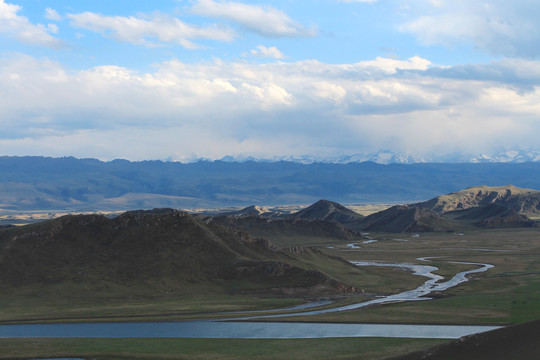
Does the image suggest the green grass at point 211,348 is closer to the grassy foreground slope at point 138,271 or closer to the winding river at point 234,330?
the winding river at point 234,330

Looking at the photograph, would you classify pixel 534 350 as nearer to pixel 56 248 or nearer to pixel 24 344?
pixel 24 344

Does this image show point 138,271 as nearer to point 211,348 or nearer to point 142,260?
point 142,260

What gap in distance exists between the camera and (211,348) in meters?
63.0

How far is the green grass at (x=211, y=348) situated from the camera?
5834 centimetres

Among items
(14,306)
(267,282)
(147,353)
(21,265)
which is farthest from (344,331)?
(21,265)

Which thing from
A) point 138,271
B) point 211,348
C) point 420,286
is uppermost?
point 138,271

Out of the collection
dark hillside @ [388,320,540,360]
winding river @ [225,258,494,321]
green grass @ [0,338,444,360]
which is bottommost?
winding river @ [225,258,494,321]

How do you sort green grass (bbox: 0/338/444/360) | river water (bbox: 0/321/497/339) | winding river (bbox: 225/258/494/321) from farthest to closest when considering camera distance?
winding river (bbox: 225/258/494/321)
river water (bbox: 0/321/497/339)
green grass (bbox: 0/338/444/360)

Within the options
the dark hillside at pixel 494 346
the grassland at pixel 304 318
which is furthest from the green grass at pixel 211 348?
the dark hillside at pixel 494 346

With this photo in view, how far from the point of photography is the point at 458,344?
159 ft

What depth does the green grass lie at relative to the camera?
58.3 m

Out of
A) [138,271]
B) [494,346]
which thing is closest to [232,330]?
[494,346]

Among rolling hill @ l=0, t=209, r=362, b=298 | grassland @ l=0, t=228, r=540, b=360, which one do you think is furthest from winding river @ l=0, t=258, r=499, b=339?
rolling hill @ l=0, t=209, r=362, b=298

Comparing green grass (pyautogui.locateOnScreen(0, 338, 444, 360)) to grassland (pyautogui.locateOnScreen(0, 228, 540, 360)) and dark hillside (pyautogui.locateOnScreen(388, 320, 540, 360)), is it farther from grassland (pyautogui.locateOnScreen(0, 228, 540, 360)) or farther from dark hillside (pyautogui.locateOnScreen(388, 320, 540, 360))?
dark hillside (pyautogui.locateOnScreen(388, 320, 540, 360))
